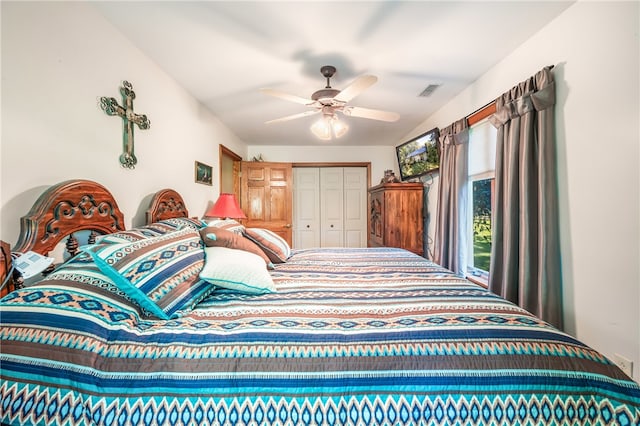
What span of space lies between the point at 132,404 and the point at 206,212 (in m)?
2.58

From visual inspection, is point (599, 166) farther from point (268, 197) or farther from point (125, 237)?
point (268, 197)

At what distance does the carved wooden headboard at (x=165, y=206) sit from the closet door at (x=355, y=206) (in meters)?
3.12

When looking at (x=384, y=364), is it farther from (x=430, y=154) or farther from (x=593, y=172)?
(x=430, y=154)

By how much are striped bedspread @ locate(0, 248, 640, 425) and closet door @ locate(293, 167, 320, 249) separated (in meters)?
3.97

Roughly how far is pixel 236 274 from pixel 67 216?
89 centimetres

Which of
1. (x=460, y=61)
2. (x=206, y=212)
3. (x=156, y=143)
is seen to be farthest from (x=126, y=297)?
(x=460, y=61)

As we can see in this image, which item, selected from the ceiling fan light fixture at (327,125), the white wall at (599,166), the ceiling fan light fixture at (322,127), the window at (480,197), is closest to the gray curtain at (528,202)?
the white wall at (599,166)

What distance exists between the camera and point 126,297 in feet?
3.29

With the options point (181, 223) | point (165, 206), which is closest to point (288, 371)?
point (181, 223)

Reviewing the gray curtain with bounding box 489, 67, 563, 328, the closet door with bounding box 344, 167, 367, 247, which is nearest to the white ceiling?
the gray curtain with bounding box 489, 67, 563, 328

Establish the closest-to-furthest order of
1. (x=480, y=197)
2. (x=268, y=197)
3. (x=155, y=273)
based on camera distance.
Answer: (x=155, y=273)
(x=480, y=197)
(x=268, y=197)

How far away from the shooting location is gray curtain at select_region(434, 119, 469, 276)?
261 centimetres

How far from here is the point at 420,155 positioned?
11.4 ft

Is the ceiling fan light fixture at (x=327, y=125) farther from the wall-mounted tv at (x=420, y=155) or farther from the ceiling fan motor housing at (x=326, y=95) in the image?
the wall-mounted tv at (x=420, y=155)
